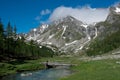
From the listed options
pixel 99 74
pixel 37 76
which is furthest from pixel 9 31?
pixel 99 74

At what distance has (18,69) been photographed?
9756 centimetres

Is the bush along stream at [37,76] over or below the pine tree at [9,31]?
below

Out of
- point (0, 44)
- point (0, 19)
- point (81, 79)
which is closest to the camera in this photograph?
point (81, 79)

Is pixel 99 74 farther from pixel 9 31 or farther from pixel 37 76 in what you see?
pixel 9 31

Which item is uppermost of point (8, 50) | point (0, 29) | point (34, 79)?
point (0, 29)

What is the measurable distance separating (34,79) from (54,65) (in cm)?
6668

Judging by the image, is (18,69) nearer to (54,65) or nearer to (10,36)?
(54,65)

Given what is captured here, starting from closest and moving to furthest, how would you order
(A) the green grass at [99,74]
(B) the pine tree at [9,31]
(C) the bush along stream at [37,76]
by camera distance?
1. (A) the green grass at [99,74]
2. (C) the bush along stream at [37,76]
3. (B) the pine tree at [9,31]

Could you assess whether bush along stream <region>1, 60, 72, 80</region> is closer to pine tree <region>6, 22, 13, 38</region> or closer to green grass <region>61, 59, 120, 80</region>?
green grass <region>61, 59, 120, 80</region>

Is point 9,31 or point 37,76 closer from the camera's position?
point 37,76

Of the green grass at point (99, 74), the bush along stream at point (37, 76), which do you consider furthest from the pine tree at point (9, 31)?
the green grass at point (99, 74)

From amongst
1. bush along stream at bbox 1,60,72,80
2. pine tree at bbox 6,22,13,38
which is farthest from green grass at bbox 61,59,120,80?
pine tree at bbox 6,22,13,38

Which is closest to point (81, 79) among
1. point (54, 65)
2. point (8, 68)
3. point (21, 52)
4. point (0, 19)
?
point (8, 68)

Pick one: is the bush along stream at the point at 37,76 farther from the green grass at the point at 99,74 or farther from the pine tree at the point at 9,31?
the pine tree at the point at 9,31
